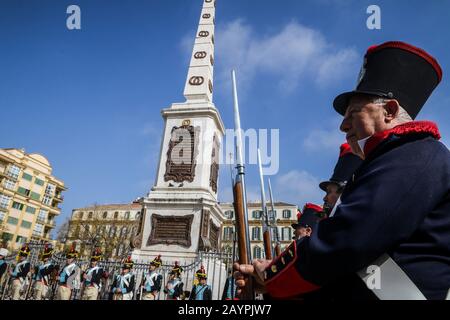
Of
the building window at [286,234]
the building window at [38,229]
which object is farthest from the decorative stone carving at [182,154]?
the building window at [38,229]

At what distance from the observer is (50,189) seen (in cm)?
5516

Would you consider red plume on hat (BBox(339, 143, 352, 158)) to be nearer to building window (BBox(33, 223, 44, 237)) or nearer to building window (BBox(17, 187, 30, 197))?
building window (BBox(17, 187, 30, 197))

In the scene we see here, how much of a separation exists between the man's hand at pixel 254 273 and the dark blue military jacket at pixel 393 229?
1.02 ft

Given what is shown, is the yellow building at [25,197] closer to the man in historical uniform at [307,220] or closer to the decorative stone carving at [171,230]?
the decorative stone carving at [171,230]

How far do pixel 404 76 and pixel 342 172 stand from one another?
2.16 meters

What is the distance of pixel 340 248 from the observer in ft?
3.92

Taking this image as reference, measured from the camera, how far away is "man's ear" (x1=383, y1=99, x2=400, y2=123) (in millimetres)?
1710

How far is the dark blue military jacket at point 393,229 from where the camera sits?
1.19m

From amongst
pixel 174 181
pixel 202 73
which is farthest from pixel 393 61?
pixel 202 73

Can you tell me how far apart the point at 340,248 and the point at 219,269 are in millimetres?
12234

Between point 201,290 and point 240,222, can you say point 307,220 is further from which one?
point 201,290

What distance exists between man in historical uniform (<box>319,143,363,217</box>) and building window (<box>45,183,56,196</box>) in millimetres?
62253
